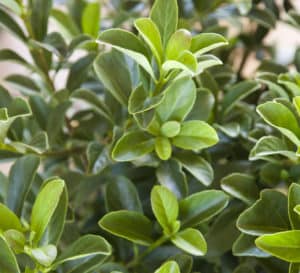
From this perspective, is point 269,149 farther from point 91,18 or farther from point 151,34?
point 91,18

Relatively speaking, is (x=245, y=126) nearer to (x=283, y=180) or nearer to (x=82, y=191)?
(x=283, y=180)

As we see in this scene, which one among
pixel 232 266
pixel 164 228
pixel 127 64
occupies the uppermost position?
pixel 127 64

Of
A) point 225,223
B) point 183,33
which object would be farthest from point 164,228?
point 183,33

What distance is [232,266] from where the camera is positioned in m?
0.59

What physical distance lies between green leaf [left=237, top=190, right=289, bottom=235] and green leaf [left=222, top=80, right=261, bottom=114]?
0.13 metres

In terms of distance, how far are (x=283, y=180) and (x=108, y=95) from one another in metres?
0.21

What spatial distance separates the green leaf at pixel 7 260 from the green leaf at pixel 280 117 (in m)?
0.23

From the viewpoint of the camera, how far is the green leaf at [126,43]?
1.49 ft

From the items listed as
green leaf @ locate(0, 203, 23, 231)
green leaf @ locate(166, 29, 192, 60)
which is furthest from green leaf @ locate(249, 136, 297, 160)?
green leaf @ locate(0, 203, 23, 231)

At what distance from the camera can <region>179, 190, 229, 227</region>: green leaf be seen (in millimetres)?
484

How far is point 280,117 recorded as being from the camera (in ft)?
1.53

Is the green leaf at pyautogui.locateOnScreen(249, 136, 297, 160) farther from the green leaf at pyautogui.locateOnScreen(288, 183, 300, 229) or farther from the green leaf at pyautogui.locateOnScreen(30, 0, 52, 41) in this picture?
the green leaf at pyautogui.locateOnScreen(30, 0, 52, 41)

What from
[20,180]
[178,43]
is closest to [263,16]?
[178,43]

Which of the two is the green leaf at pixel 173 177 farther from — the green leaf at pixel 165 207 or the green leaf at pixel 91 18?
the green leaf at pixel 91 18
